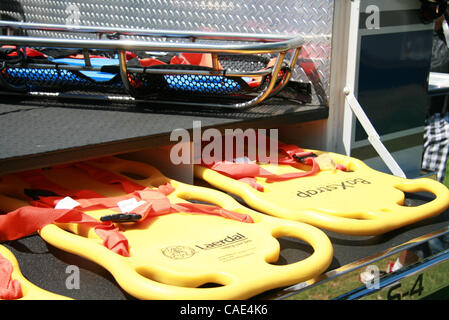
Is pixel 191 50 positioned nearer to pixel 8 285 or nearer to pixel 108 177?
pixel 108 177

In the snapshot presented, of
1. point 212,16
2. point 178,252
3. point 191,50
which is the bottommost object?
point 178,252

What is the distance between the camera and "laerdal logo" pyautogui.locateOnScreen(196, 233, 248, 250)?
1.52 m

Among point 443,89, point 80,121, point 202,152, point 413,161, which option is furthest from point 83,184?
point 443,89

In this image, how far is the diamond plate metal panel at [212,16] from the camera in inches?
95.0

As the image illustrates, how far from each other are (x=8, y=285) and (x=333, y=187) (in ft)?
3.84

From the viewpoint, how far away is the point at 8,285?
1.28 metres

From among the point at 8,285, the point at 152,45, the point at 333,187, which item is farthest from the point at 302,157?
the point at 8,285

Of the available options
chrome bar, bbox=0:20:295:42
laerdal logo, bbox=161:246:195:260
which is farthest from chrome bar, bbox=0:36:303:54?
laerdal logo, bbox=161:246:195:260

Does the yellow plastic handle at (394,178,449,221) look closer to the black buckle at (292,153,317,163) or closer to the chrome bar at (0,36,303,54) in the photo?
the black buckle at (292,153,317,163)

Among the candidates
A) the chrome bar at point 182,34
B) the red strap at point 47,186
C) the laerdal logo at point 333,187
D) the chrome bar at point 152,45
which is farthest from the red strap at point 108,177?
the chrome bar at point 182,34

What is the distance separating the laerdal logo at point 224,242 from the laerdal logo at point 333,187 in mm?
392

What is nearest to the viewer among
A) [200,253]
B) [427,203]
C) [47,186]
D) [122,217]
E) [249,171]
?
[200,253]

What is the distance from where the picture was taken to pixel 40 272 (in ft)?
4.85
